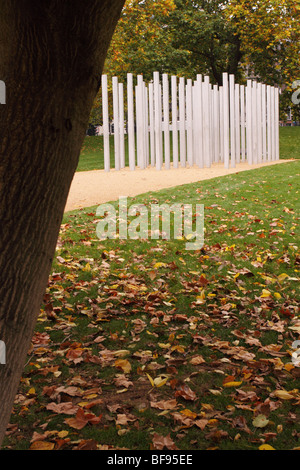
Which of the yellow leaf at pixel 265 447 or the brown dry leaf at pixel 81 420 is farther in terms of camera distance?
the brown dry leaf at pixel 81 420

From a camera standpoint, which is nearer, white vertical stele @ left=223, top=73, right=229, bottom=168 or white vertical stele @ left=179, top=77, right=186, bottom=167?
white vertical stele @ left=179, top=77, right=186, bottom=167

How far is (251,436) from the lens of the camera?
3.11m

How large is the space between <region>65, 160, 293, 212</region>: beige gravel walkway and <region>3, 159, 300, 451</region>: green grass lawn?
10.7 feet

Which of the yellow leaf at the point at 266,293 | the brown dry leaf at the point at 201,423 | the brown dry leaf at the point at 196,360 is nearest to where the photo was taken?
the brown dry leaf at the point at 201,423

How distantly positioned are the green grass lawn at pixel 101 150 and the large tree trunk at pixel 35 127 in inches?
629

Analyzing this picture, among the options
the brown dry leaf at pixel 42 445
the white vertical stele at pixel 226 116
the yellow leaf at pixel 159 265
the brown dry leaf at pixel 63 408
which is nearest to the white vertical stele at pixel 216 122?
the white vertical stele at pixel 226 116

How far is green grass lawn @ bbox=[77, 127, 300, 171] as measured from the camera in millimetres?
19855

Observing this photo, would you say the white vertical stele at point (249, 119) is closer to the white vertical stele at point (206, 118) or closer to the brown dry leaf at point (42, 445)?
the white vertical stele at point (206, 118)

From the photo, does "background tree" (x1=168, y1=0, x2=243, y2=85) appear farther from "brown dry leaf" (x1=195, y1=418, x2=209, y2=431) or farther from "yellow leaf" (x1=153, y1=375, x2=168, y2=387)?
"brown dry leaf" (x1=195, y1=418, x2=209, y2=431)

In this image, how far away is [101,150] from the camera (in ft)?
82.6

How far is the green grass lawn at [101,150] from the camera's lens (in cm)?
1985

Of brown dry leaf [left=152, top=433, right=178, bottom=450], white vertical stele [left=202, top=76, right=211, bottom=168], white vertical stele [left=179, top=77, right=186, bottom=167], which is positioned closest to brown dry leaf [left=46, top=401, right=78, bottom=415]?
brown dry leaf [left=152, top=433, right=178, bottom=450]

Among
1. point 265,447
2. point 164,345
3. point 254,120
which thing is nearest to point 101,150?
point 254,120

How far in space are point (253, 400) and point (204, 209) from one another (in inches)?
244
